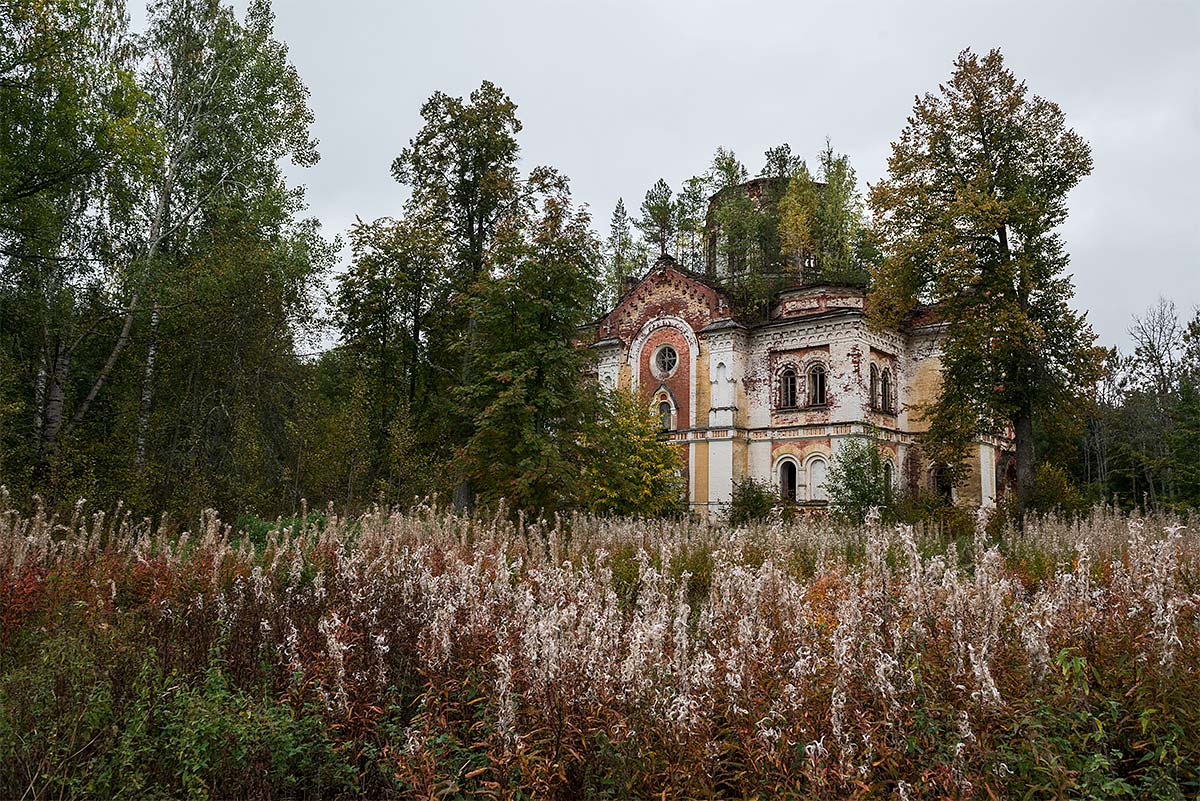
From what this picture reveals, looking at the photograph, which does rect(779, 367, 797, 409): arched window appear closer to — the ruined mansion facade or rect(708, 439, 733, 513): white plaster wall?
the ruined mansion facade

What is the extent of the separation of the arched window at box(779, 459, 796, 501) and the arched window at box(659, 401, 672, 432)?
5.78 meters

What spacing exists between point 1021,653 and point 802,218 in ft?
138

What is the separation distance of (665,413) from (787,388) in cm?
592

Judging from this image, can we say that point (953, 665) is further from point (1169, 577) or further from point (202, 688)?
point (202, 688)

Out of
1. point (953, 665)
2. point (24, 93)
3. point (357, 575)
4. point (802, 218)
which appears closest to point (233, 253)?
point (24, 93)

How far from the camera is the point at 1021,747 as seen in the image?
11.9ft

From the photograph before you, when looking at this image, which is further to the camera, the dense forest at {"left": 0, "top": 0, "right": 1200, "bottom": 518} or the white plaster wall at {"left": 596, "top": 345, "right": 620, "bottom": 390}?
the white plaster wall at {"left": 596, "top": 345, "right": 620, "bottom": 390}

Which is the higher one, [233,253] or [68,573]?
[233,253]

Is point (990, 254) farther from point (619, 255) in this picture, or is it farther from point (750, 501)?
point (619, 255)

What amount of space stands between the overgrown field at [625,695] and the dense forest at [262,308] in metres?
9.45

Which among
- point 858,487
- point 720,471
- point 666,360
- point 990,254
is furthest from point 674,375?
point 990,254

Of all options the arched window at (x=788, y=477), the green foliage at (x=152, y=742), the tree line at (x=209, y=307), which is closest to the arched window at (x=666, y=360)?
the arched window at (x=788, y=477)

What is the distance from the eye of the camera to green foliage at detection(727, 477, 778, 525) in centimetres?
2775

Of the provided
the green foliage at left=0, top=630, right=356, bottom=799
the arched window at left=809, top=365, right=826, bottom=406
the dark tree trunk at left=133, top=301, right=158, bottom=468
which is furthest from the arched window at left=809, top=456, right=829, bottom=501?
the green foliage at left=0, top=630, right=356, bottom=799
